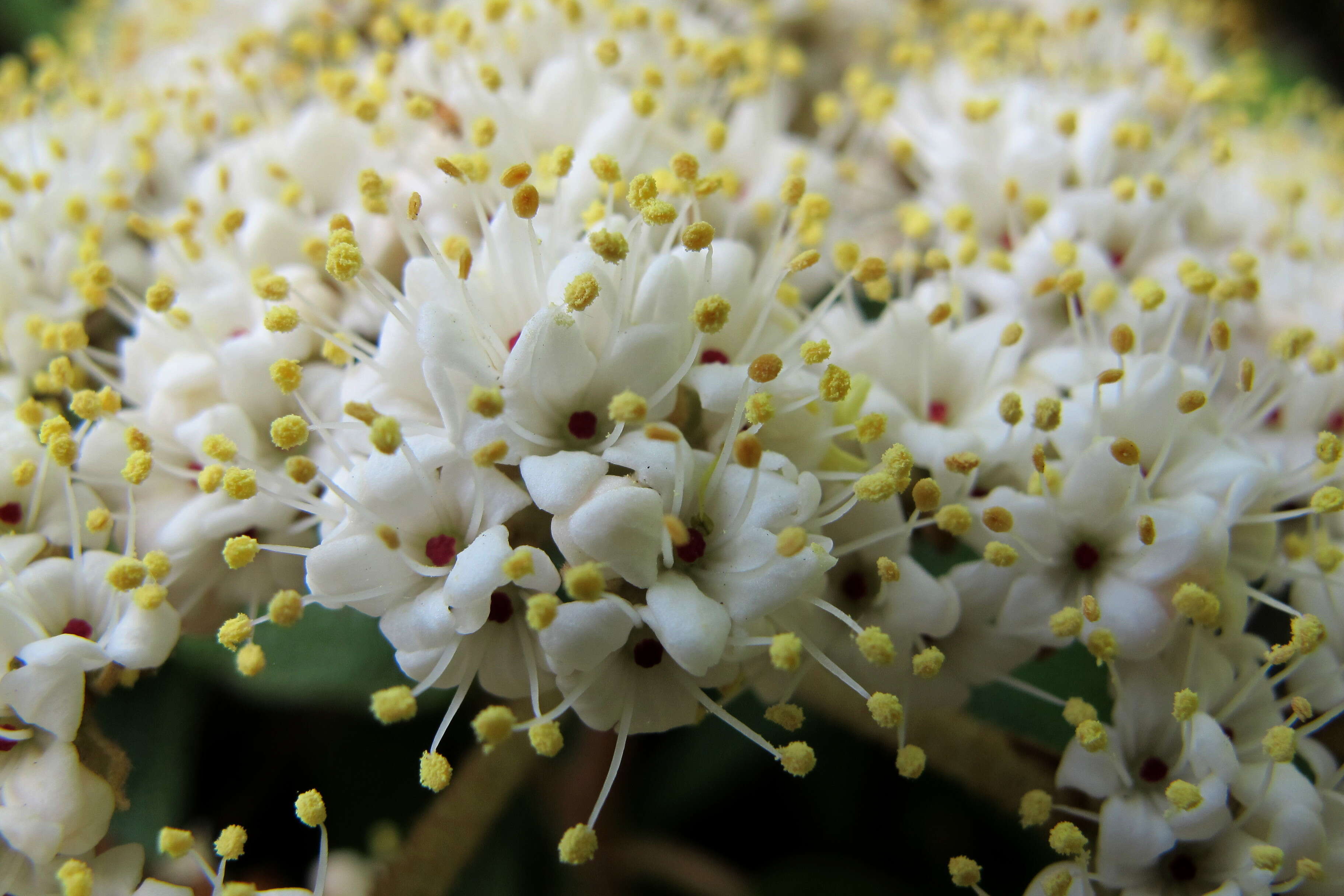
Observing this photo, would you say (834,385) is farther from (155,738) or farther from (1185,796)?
(155,738)

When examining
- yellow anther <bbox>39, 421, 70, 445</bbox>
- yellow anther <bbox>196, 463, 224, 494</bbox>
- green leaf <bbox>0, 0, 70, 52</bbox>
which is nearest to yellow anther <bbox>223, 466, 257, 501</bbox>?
yellow anther <bbox>196, 463, 224, 494</bbox>

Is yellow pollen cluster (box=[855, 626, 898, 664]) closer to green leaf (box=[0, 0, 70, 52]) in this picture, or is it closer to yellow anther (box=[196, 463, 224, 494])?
yellow anther (box=[196, 463, 224, 494])

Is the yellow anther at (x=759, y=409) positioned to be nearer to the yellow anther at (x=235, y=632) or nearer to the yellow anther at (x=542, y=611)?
the yellow anther at (x=542, y=611)

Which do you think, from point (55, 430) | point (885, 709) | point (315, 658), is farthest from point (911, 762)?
point (55, 430)

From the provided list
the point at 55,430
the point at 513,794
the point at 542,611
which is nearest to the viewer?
the point at 542,611

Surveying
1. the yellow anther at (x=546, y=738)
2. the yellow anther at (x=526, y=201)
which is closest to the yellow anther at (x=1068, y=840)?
the yellow anther at (x=546, y=738)
